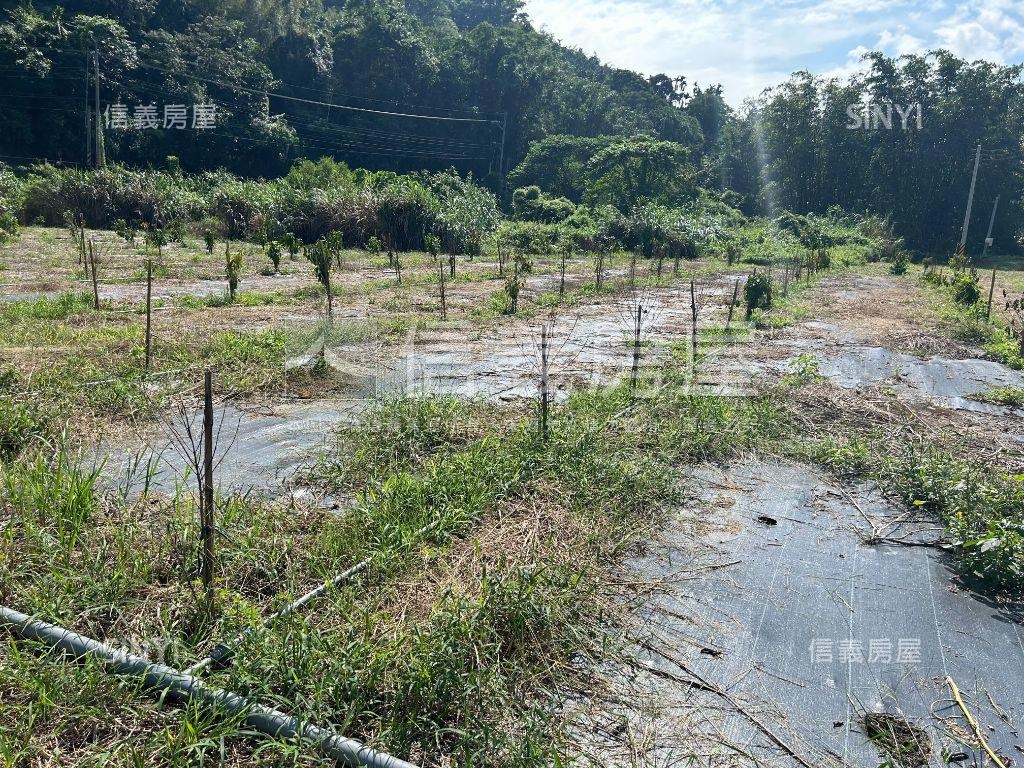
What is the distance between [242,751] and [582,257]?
24868 millimetres

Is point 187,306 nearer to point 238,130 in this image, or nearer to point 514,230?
point 514,230

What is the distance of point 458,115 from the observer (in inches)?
1864

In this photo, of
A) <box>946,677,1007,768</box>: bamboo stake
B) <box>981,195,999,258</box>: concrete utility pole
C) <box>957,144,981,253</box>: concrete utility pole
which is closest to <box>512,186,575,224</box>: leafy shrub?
<box>957,144,981,253</box>: concrete utility pole

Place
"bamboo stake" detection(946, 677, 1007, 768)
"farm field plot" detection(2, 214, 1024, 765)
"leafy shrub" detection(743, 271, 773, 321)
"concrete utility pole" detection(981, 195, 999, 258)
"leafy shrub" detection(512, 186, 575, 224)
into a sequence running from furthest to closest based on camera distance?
"concrete utility pole" detection(981, 195, 999, 258)
"leafy shrub" detection(512, 186, 575, 224)
"leafy shrub" detection(743, 271, 773, 321)
"farm field plot" detection(2, 214, 1024, 765)
"bamboo stake" detection(946, 677, 1007, 768)

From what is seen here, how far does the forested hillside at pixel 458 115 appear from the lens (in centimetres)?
3110

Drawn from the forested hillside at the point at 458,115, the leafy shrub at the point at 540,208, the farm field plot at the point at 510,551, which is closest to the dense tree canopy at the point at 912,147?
the forested hillside at the point at 458,115

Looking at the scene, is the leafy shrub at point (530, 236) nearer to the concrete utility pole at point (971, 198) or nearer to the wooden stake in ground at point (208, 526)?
the concrete utility pole at point (971, 198)

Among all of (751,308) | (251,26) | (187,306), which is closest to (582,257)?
(751,308)

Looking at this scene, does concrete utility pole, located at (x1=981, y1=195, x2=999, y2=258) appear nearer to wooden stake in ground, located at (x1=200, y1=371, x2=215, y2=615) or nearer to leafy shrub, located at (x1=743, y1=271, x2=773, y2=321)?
leafy shrub, located at (x1=743, y1=271, x2=773, y2=321)

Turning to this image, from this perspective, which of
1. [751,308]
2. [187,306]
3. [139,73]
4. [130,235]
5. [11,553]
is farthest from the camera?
[139,73]

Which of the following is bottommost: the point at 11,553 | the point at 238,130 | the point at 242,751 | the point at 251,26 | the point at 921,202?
the point at 242,751

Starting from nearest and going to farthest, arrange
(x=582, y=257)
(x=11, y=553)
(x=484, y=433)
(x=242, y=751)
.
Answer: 1. (x=242, y=751)
2. (x=11, y=553)
3. (x=484, y=433)
4. (x=582, y=257)

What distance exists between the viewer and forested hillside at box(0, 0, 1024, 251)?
1224 inches

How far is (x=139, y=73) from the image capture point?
32.9 meters
